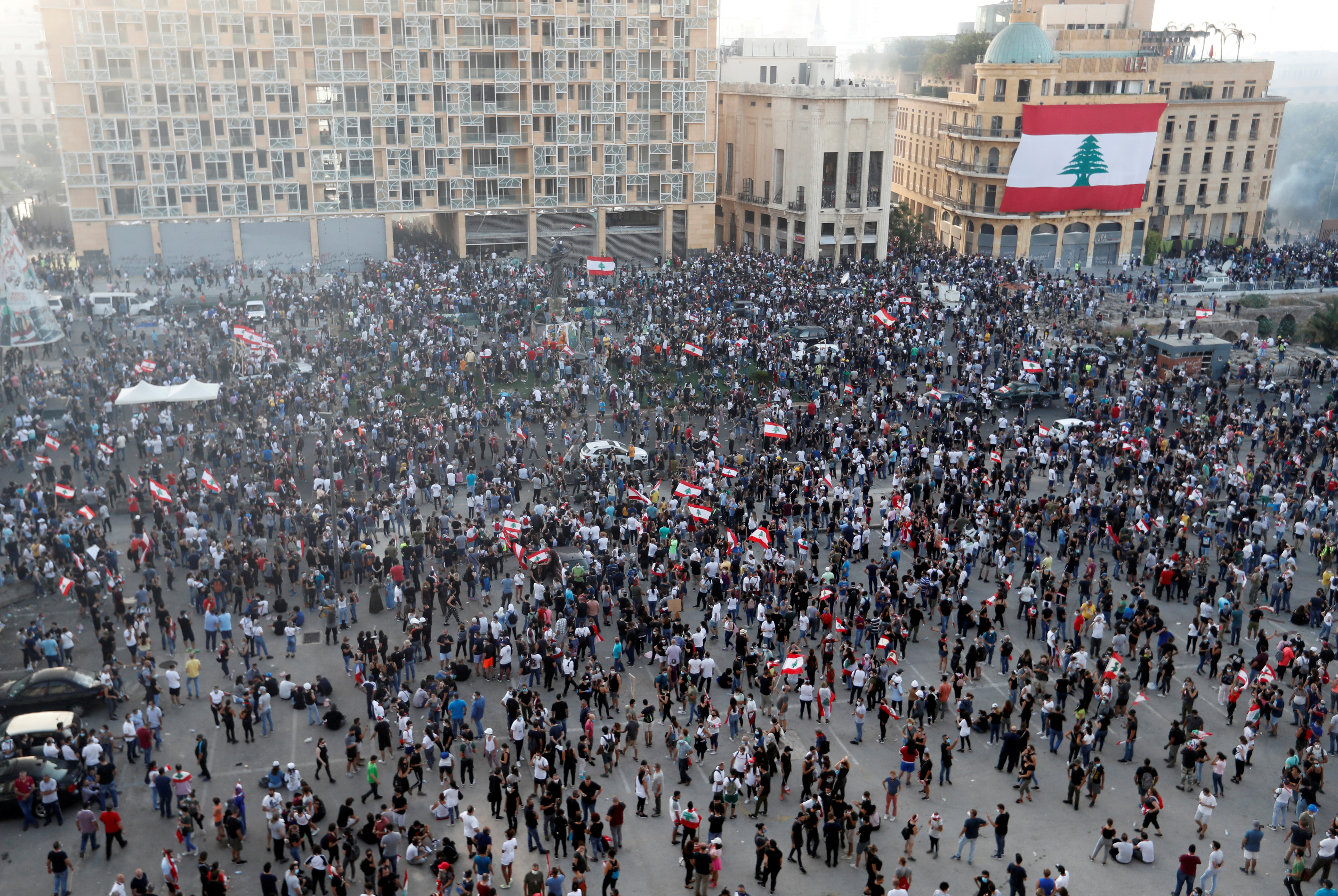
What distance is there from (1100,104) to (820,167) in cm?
1981

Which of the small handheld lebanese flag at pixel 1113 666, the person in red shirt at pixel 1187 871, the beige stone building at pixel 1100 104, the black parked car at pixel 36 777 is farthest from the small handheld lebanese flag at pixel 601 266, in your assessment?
the person in red shirt at pixel 1187 871

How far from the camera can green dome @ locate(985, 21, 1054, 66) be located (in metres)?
76.6

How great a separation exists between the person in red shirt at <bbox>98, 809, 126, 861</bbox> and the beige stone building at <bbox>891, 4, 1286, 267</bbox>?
234 ft

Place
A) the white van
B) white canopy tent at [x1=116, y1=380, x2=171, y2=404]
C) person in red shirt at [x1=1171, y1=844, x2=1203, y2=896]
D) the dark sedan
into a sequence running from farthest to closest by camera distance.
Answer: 1. the white van
2. the dark sedan
3. white canopy tent at [x1=116, y1=380, x2=171, y2=404]
4. person in red shirt at [x1=1171, y1=844, x2=1203, y2=896]

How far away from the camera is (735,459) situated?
39.2 m

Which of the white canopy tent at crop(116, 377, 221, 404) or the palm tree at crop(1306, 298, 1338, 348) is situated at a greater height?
the white canopy tent at crop(116, 377, 221, 404)

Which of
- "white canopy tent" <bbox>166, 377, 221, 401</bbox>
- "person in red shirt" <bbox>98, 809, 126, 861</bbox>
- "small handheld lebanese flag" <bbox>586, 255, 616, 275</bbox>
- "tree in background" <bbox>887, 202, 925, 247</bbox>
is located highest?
"small handheld lebanese flag" <bbox>586, 255, 616, 275</bbox>

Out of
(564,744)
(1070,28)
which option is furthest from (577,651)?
(1070,28)

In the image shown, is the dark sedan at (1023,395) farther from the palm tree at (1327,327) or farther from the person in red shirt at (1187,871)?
the person in red shirt at (1187,871)

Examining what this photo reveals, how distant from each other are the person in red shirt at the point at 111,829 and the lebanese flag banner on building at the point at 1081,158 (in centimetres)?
7001

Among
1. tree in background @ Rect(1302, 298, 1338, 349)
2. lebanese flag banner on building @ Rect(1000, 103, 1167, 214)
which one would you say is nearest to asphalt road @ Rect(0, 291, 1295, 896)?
tree in background @ Rect(1302, 298, 1338, 349)

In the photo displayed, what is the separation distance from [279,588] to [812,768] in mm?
16283

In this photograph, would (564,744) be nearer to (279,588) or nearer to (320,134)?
(279,588)

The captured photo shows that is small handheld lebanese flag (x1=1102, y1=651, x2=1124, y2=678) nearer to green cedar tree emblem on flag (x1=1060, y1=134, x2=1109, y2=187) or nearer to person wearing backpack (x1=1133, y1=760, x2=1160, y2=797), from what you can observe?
person wearing backpack (x1=1133, y1=760, x2=1160, y2=797)
